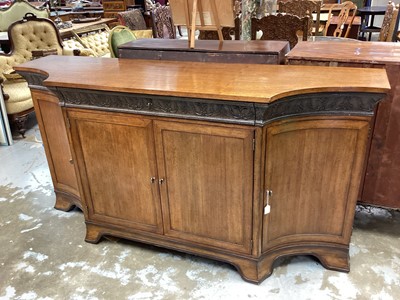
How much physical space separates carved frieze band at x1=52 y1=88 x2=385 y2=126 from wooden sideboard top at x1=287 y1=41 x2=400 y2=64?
0.38 meters

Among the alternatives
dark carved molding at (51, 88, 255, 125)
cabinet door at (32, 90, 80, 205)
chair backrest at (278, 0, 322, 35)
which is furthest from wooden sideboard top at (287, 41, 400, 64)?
chair backrest at (278, 0, 322, 35)

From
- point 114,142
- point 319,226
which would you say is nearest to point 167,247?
point 114,142

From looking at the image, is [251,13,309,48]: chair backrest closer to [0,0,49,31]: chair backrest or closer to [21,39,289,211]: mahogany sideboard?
[21,39,289,211]: mahogany sideboard

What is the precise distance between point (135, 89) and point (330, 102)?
801 millimetres

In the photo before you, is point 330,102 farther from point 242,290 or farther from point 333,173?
point 242,290

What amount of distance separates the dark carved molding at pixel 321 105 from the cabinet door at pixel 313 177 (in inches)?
1.4

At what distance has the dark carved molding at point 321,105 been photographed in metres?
1.41

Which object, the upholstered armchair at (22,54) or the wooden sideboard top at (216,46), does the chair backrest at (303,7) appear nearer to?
the wooden sideboard top at (216,46)

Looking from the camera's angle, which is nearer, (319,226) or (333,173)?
(333,173)

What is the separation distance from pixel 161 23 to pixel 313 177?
4114 millimetres

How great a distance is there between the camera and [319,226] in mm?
1731

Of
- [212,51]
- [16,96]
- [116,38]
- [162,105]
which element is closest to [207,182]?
[162,105]

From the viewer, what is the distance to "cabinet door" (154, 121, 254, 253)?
1.52 m

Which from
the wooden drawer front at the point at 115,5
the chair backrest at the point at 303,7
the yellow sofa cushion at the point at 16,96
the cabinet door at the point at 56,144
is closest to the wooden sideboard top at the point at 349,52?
the cabinet door at the point at 56,144
